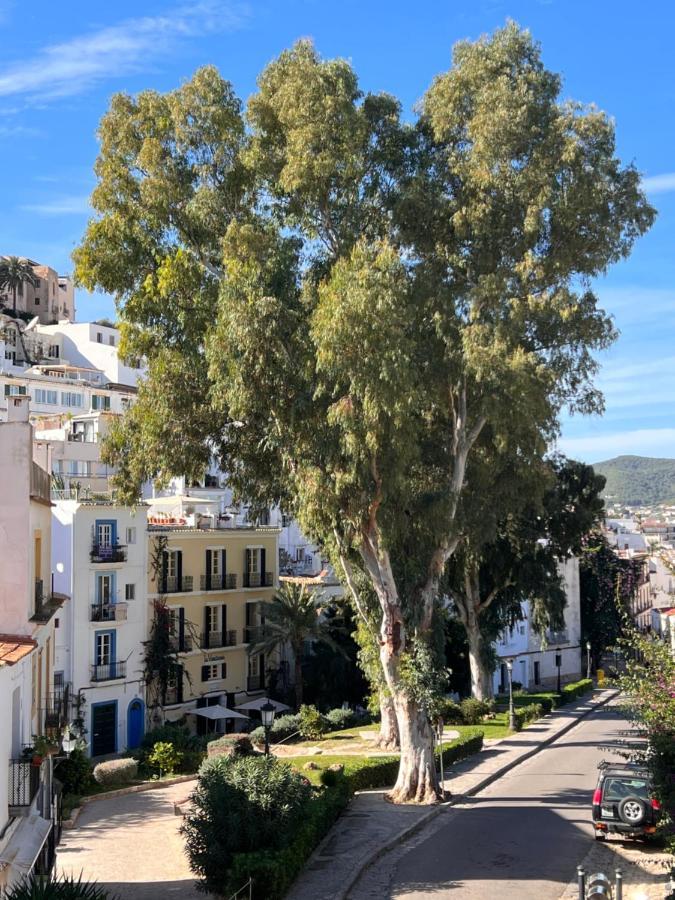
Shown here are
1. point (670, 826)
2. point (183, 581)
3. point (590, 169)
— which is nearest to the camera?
point (670, 826)

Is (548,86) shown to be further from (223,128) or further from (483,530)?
(483,530)

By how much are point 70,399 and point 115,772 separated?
180 feet

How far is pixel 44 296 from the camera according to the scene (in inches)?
4641

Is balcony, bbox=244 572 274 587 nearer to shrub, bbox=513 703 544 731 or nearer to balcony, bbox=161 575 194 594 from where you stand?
balcony, bbox=161 575 194 594

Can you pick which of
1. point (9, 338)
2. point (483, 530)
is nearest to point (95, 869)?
point (483, 530)

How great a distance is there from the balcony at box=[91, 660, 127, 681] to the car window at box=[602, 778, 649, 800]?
23.3 metres

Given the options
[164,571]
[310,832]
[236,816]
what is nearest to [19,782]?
[236,816]

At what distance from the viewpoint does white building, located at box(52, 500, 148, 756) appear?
1528 inches

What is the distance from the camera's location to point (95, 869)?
67.6 feet

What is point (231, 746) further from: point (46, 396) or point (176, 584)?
point (46, 396)

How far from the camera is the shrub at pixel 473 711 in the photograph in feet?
139

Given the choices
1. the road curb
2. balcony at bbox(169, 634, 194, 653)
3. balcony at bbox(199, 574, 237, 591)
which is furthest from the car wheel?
balcony at bbox(199, 574, 237, 591)

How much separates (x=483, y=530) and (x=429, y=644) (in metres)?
3.70

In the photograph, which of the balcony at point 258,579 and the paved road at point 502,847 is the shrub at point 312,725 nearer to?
the paved road at point 502,847
